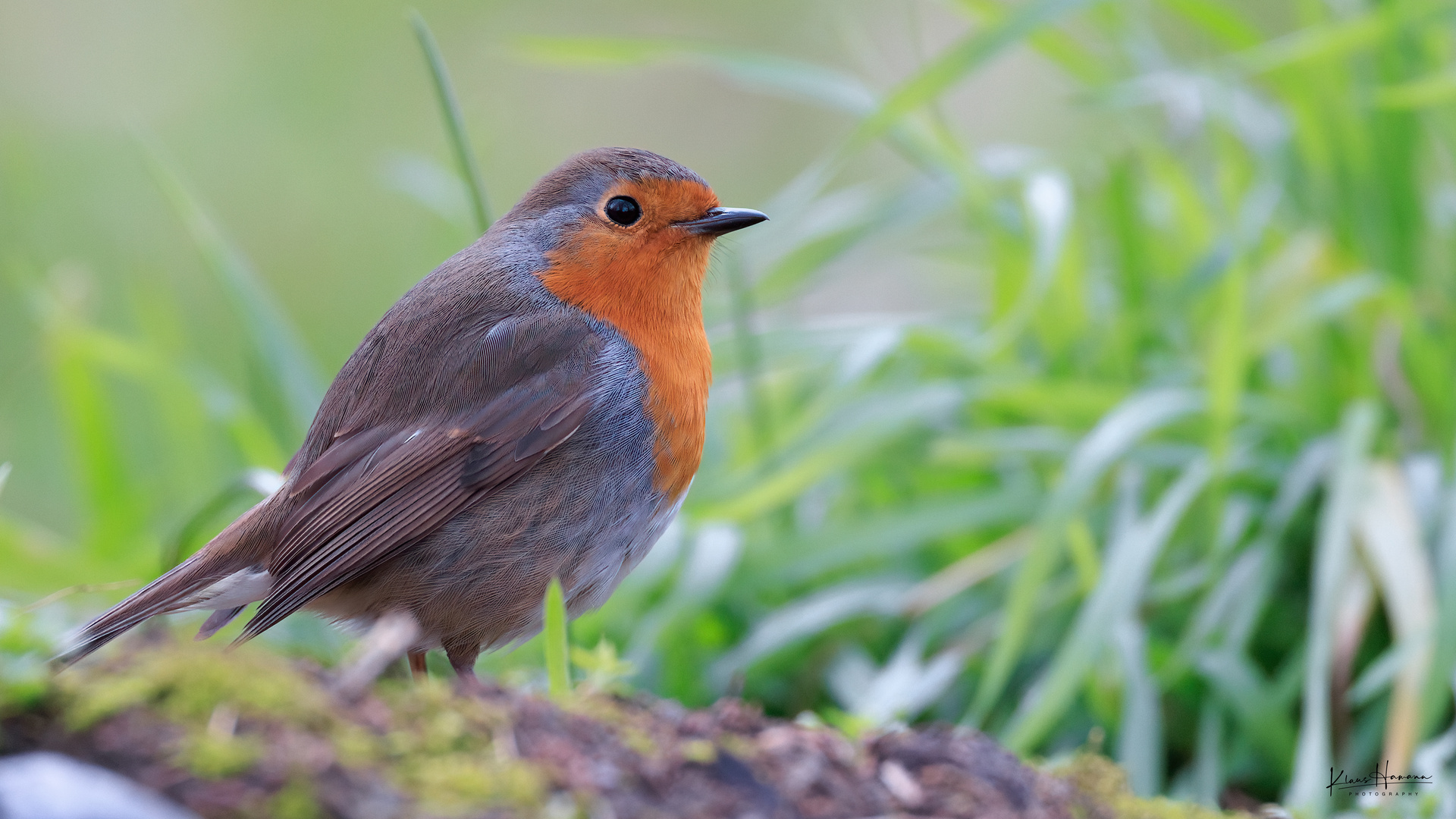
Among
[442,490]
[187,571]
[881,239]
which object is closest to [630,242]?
[442,490]

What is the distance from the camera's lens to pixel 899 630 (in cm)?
364

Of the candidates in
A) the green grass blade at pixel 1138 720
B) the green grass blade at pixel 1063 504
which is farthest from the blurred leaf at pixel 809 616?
the green grass blade at pixel 1138 720

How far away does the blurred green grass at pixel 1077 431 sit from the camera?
3.18 metres

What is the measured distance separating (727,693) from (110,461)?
1.91 meters

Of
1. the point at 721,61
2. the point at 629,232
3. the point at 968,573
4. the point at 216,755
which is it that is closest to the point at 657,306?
the point at 629,232

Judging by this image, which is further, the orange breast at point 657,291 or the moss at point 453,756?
the orange breast at point 657,291

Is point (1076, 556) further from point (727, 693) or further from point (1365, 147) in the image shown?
point (1365, 147)

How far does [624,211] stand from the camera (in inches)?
120

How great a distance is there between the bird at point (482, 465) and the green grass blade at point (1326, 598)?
1378mm

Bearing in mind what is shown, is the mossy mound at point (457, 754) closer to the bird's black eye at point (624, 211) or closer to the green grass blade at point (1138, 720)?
the green grass blade at point (1138, 720)

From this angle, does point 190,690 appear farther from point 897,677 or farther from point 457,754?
point 897,677

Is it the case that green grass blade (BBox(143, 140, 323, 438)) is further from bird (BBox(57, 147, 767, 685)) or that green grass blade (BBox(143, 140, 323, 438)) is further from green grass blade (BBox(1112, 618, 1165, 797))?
green grass blade (BBox(1112, 618, 1165, 797))

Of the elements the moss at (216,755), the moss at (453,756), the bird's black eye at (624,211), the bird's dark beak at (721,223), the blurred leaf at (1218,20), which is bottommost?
the moss at (453,756)
